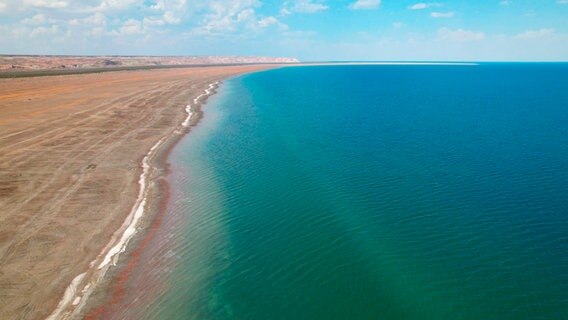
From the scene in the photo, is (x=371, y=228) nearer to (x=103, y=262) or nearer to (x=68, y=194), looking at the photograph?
(x=103, y=262)

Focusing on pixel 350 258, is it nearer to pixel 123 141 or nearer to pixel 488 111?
pixel 123 141

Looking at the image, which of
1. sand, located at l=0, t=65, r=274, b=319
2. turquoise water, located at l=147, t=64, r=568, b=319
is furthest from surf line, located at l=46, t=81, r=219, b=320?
turquoise water, located at l=147, t=64, r=568, b=319

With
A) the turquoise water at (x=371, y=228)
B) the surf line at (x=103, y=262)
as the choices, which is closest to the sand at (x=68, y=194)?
the surf line at (x=103, y=262)

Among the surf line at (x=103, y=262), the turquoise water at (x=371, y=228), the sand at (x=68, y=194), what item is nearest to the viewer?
the surf line at (x=103, y=262)

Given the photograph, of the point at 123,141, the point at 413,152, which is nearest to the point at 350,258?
the point at 413,152

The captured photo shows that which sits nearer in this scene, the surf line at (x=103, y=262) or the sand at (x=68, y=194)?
the surf line at (x=103, y=262)

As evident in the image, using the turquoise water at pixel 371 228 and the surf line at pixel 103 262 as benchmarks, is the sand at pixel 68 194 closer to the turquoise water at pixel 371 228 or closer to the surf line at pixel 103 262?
the surf line at pixel 103 262
